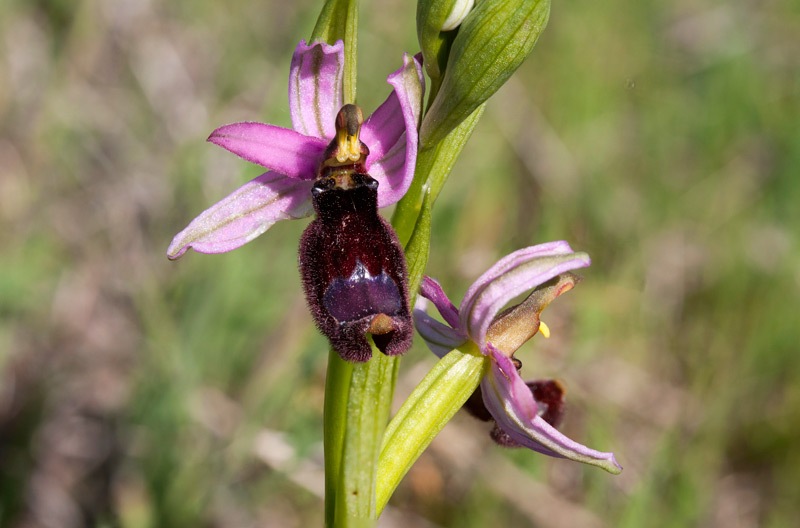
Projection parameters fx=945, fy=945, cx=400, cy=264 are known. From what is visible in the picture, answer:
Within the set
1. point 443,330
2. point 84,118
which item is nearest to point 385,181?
point 443,330

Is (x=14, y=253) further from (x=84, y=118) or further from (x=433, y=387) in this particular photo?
(x=433, y=387)

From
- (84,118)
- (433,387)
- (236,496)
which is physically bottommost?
(236,496)

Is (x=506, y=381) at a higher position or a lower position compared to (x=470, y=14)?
lower

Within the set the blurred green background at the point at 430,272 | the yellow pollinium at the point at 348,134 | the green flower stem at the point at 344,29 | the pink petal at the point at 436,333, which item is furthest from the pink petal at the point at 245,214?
the blurred green background at the point at 430,272

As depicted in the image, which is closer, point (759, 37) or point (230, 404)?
point (230, 404)

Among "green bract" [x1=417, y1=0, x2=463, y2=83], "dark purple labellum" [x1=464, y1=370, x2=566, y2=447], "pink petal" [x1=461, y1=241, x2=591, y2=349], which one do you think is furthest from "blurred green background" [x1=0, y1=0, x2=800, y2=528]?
"green bract" [x1=417, y1=0, x2=463, y2=83]

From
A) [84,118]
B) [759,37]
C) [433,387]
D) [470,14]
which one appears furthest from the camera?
[759,37]
